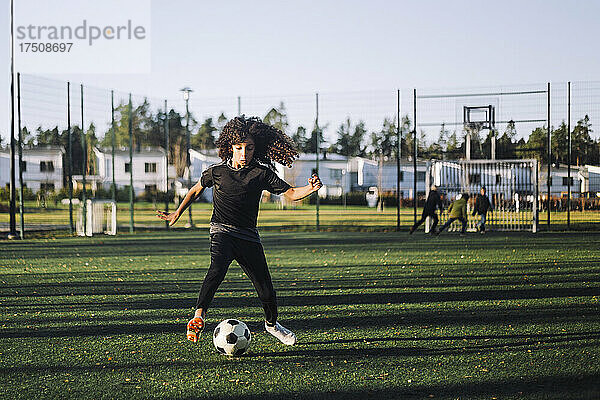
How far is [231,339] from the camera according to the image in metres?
5.42

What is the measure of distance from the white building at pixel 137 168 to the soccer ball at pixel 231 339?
1747 cm

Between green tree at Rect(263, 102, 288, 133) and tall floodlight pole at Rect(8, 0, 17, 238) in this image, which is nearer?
tall floodlight pole at Rect(8, 0, 17, 238)

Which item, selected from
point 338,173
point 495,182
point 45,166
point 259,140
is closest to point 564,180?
point 495,182

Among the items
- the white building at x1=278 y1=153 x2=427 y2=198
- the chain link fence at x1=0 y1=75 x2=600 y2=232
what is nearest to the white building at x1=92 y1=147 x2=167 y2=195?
the chain link fence at x1=0 y1=75 x2=600 y2=232

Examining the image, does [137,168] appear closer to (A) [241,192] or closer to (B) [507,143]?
(B) [507,143]

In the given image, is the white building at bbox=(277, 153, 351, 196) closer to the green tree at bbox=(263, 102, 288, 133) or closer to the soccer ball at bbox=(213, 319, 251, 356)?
the green tree at bbox=(263, 102, 288, 133)

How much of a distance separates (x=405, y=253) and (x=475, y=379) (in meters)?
10.4

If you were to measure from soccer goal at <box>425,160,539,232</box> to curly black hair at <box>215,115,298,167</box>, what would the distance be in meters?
17.1

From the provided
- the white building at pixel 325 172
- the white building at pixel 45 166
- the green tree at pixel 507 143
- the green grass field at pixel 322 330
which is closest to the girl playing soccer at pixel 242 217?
the green grass field at pixel 322 330

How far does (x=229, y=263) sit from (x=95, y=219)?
56.1 feet

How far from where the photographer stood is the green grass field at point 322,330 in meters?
4.60

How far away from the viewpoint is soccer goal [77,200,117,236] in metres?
21.2

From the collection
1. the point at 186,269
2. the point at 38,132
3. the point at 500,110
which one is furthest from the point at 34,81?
the point at 500,110

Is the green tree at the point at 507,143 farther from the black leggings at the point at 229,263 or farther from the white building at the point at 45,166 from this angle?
the black leggings at the point at 229,263
